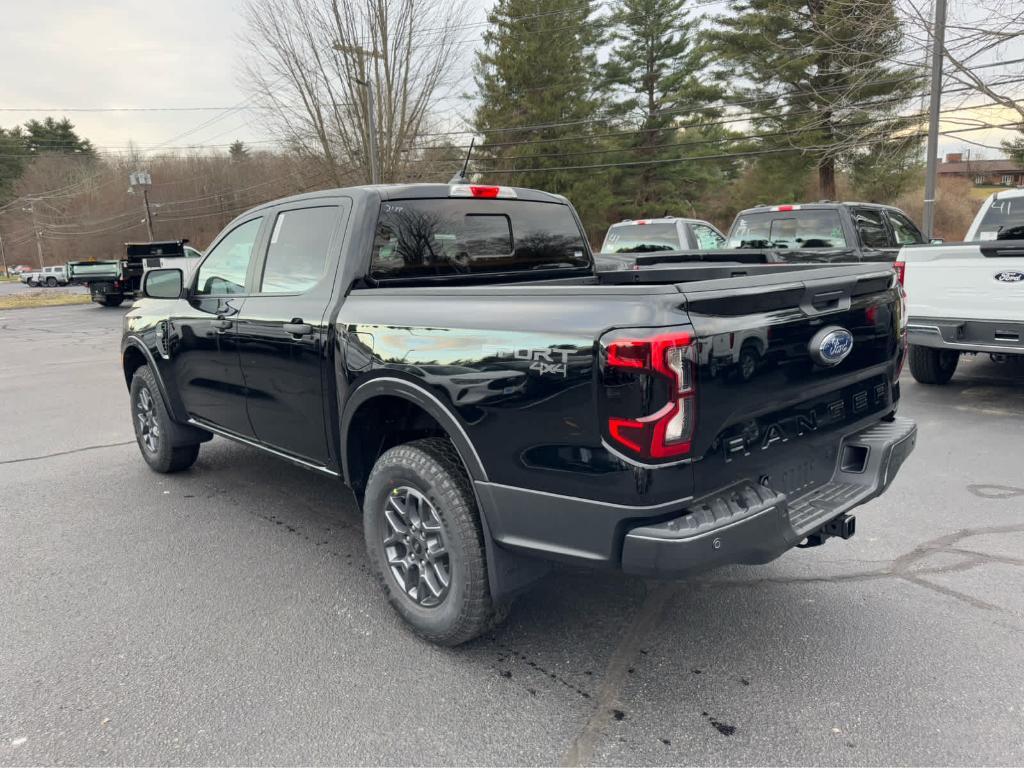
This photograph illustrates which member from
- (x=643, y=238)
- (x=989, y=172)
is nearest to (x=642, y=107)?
(x=989, y=172)

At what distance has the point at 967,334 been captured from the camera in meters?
6.66

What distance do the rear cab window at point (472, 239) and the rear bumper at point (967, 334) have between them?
4.20 meters

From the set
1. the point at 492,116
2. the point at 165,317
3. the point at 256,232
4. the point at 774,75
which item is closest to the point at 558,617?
the point at 256,232

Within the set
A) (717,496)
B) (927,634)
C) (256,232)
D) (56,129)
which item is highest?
(56,129)

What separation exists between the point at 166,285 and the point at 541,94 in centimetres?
4017

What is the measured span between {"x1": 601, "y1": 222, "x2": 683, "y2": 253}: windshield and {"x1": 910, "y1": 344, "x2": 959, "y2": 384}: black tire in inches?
165

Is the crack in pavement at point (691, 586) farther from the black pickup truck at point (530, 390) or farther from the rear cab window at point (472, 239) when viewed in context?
the rear cab window at point (472, 239)

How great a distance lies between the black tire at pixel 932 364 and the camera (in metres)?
7.83

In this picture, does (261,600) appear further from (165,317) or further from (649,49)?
(649,49)

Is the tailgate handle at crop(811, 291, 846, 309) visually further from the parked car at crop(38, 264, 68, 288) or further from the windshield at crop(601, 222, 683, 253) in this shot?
the parked car at crop(38, 264, 68, 288)

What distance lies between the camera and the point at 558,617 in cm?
331

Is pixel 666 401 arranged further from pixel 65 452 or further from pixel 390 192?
pixel 65 452

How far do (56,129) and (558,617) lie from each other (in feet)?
349

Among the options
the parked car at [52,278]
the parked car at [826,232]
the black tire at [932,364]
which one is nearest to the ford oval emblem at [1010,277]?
the black tire at [932,364]
